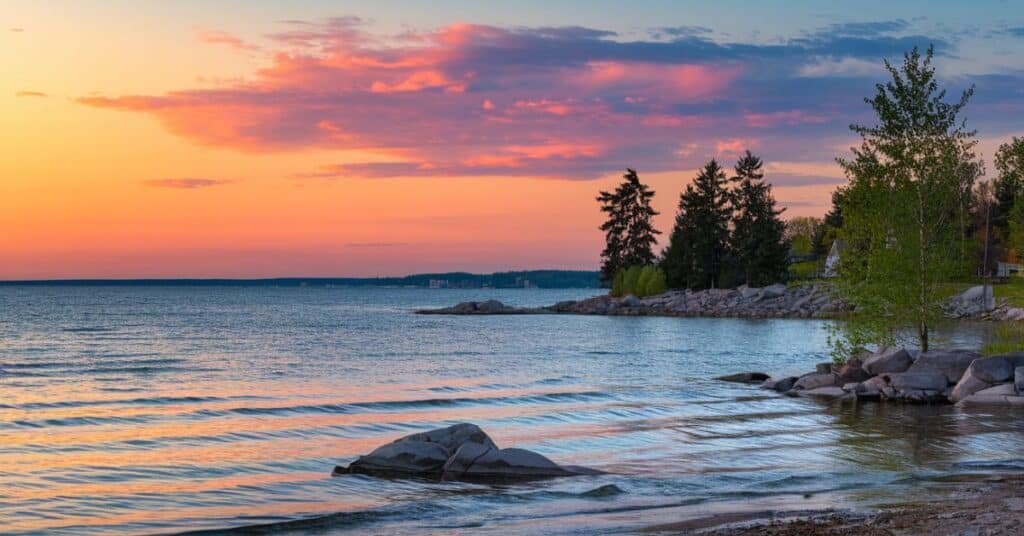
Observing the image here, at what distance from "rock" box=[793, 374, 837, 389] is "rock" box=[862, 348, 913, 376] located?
118 centimetres

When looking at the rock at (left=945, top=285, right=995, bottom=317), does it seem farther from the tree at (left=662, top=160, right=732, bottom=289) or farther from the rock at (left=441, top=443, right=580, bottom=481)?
the rock at (left=441, top=443, right=580, bottom=481)

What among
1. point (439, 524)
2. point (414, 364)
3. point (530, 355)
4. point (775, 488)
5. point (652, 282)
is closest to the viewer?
point (439, 524)

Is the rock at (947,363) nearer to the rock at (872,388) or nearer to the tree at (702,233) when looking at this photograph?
the rock at (872,388)

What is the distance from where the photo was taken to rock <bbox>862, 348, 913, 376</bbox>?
33562 mm

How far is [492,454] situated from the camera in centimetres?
1872

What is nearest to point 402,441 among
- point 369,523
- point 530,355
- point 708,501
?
point 369,523

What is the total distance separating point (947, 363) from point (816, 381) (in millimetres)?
4307

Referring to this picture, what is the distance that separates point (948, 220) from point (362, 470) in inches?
1000

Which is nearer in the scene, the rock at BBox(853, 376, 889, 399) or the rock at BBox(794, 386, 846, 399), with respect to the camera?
the rock at BBox(853, 376, 889, 399)

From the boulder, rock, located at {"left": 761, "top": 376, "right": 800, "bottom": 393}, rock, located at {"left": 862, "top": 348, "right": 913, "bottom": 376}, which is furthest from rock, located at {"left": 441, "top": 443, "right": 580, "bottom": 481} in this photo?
rock, located at {"left": 761, "top": 376, "right": 800, "bottom": 393}

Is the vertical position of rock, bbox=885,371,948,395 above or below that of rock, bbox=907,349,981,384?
below

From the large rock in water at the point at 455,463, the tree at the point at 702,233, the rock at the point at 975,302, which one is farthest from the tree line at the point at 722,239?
the large rock in water at the point at 455,463

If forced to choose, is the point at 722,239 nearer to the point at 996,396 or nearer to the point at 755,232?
the point at 755,232

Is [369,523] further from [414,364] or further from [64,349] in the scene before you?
[64,349]
